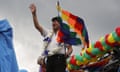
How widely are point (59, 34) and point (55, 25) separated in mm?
433

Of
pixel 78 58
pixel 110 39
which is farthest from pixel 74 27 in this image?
pixel 110 39

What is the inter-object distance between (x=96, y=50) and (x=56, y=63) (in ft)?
5.91

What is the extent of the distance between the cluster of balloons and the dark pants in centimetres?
141

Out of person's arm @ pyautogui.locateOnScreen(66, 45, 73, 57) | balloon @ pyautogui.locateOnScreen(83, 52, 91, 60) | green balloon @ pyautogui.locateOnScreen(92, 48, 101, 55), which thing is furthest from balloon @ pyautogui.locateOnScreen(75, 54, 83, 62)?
person's arm @ pyautogui.locateOnScreen(66, 45, 73, 57)

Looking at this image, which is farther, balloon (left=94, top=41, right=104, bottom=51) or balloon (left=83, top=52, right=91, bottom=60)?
balloon (left=83, top=52, right=91, bottom=60)

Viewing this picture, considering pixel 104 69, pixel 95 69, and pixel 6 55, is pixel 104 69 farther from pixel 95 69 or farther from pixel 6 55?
pixel 6 55

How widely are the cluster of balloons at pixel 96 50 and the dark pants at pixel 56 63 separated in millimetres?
1410

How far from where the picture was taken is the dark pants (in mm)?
6172

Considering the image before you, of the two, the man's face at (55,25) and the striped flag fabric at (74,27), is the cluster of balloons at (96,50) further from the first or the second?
the man's face at (55,25)

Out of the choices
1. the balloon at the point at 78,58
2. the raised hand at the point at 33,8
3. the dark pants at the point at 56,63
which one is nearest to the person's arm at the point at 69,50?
the dark pants at the point at 56,63

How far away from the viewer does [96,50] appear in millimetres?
7836

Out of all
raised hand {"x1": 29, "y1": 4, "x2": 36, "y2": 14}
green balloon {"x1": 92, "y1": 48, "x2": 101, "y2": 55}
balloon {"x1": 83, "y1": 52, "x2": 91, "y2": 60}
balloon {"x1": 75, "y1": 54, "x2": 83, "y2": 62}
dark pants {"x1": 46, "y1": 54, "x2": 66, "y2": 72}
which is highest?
raised hand {"x1": 29, "y1": 4, "x2": 36, "y2": 14}

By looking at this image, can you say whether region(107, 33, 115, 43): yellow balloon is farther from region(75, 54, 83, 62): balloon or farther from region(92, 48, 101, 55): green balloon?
region(75, 54, 83, 62): balloon

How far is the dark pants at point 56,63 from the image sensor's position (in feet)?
20.2
